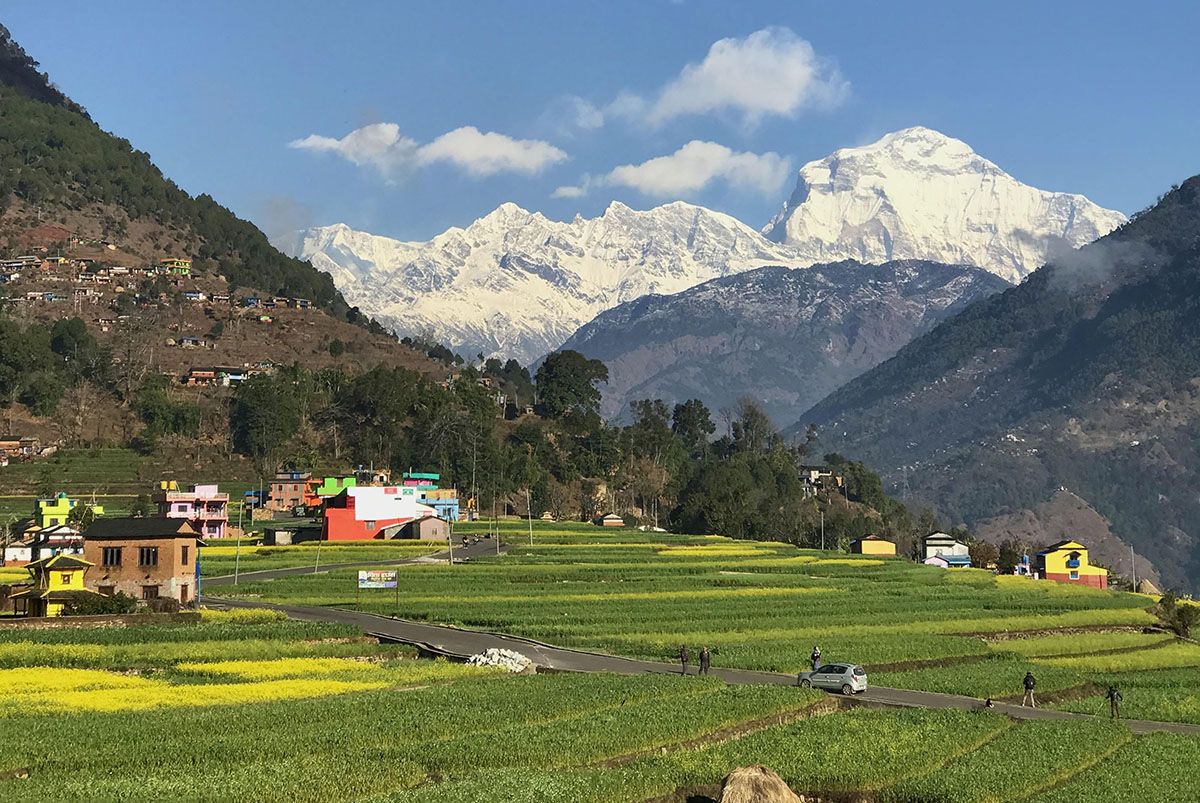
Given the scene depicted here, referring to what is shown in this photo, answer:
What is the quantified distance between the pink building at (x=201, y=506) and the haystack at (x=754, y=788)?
116 m

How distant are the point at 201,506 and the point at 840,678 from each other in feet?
341

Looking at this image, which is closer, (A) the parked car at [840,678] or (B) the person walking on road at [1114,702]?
(B) the person walking on road at [1114,702]

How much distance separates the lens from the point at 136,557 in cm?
8244

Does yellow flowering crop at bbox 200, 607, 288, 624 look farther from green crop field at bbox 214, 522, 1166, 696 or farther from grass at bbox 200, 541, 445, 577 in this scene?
grass at bbox 200, 541, 445, 577

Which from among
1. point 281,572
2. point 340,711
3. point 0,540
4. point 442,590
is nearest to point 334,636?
point 340,711

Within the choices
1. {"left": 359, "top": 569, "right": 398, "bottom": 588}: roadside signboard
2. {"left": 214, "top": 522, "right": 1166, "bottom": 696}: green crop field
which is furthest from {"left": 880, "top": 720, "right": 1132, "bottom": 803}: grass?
{"left": 359, "top": 569, "right": 398, "bottom": 588}: roadside signboard

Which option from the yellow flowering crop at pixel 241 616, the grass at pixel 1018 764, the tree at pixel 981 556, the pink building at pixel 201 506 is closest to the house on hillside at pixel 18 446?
the pink building at pixel 201 506

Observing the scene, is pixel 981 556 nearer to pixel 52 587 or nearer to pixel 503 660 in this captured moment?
pixel 52 587

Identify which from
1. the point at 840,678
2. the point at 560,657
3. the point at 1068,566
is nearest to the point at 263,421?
the point at 1068,566

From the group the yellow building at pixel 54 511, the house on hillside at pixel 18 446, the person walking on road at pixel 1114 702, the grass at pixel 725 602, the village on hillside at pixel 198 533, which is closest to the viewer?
the person walking on road at pixel 1114 702

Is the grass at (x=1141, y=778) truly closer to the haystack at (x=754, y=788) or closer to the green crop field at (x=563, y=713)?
the green crop field at (x=563, y=713)

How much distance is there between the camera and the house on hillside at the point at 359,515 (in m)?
139

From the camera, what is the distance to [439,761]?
118ft

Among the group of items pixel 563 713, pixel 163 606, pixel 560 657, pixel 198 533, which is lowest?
pixel 560 657
